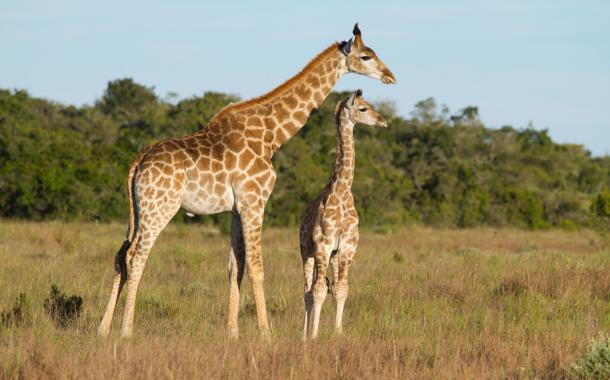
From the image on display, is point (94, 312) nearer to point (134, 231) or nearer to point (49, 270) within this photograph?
point (134, 231)

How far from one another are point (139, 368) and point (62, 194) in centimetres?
2051

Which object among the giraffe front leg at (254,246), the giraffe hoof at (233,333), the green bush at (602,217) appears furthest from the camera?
the green bush at (602,217)

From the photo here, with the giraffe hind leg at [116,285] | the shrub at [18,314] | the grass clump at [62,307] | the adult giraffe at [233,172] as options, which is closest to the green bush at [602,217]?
the adult giraffe at [233,172]

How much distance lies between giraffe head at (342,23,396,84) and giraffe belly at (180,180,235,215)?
2173 mm

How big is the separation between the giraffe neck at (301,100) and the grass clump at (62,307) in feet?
9.77

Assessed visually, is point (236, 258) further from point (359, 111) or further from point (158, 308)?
point (359, 111)

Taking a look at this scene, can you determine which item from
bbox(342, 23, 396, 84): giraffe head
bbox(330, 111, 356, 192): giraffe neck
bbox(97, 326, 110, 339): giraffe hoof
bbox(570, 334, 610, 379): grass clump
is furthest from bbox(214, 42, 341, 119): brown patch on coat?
bbox(570, 334, 610, 379): grass clump

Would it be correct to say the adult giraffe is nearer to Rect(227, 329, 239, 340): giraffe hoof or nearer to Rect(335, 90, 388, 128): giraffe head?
Rect(227, 329, 239, 340): giraffe hoof

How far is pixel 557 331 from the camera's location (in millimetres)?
5727

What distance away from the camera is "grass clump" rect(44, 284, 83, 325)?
6301 millimetres

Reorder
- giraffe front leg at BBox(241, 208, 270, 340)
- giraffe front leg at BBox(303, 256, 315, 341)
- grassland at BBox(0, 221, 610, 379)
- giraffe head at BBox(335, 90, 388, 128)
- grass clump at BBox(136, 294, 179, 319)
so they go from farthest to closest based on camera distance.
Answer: grass clump at BBox(136, 294, 179, 319)
giraffe head at BBox(335, 90, 388, 128)
giraffe front leg at BBox(303, 256, 315, 341)
giraffe front leg at BBox(241, 208, 270, 340)
grassland at BBox(0, 221, 610, 379)

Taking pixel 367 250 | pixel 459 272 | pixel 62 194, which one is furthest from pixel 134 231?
pixel 62 194

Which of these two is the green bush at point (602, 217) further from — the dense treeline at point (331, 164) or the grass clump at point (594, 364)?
the grass clump at point (594, 364)

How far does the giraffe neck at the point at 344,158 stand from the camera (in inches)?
254
